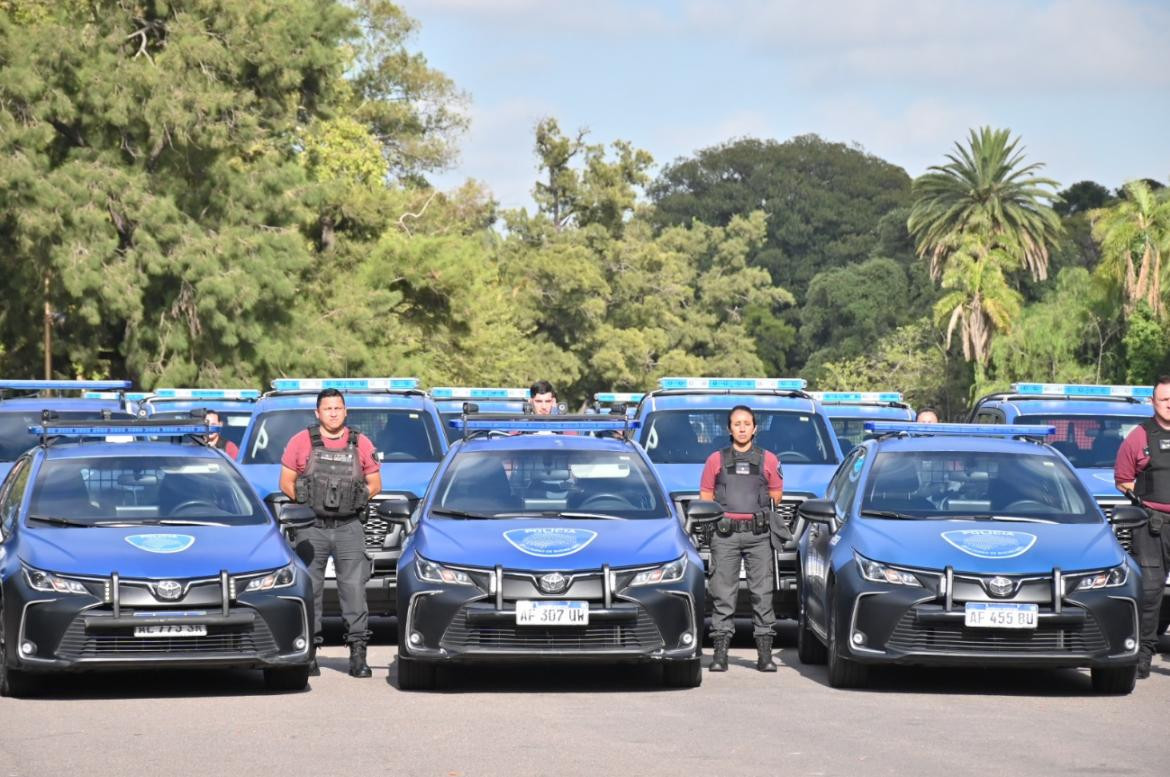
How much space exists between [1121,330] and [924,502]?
64.8 meters

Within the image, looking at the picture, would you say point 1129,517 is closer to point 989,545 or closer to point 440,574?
point 989,545

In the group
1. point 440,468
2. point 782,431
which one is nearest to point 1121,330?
point 782,431

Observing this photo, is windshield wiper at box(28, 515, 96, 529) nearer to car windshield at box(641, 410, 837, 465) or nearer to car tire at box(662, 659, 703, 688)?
car tire at box(662, 659, 703, 688)

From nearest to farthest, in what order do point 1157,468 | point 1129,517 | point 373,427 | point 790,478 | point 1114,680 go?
point 1114,680 < point 1129,517 < point 1157,468 < point 790,478 < point 373,427

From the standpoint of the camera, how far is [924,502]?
13.7m

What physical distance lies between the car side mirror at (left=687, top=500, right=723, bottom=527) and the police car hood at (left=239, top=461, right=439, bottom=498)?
345 centimetres

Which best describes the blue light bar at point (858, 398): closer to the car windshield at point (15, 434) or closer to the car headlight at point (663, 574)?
the car windshield at point (15, 434)

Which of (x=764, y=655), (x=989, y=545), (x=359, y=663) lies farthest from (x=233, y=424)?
(x=989, y=545)

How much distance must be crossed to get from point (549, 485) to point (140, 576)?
287cm

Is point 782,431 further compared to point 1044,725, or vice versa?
point 782,431

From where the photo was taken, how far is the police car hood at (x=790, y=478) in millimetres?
16719

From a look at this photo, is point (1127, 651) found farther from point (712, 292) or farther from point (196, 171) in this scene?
point (712, 292)

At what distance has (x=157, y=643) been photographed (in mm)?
12203

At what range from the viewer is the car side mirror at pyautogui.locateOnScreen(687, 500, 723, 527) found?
1352 cm
